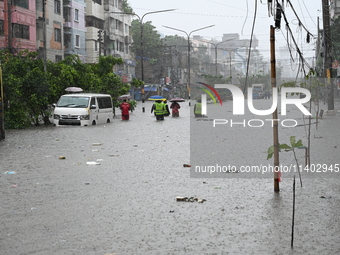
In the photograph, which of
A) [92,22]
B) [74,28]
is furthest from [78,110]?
[92,22]

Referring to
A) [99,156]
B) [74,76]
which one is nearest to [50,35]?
[74,76]

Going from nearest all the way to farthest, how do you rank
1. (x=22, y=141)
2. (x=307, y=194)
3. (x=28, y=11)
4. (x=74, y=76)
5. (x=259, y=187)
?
(x=307, y=194) < (x=259, y=187) < (x=22, y=141) < (x=74, y=76) < (x=28, y=11)

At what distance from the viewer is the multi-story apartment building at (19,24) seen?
42344 millimetres

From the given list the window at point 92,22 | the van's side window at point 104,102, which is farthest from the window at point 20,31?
the window at point 92,22

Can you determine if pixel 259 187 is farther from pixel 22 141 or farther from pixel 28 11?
pixel 28 11

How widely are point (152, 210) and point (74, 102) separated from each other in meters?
20.1

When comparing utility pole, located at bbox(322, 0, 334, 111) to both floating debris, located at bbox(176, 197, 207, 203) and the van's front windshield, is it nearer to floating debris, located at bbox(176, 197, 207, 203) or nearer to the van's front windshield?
the van's front windshield

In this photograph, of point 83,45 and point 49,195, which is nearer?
point 49,195

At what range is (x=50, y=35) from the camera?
172ft

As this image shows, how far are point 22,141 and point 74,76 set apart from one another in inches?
465

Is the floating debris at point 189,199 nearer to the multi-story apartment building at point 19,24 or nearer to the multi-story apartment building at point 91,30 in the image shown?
the multi-story apartment building at point 19,24

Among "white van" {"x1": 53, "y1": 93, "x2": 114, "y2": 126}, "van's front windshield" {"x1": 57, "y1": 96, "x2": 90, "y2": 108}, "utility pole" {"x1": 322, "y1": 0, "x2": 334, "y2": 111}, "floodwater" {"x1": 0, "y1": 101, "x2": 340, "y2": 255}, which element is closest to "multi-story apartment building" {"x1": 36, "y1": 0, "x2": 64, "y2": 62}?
"white van" {"x1": 53, "y1": 93, "x2": 114, "y2": 126}

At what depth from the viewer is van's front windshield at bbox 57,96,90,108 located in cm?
2683

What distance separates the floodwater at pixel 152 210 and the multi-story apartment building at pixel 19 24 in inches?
1224
